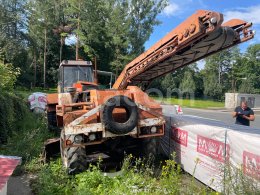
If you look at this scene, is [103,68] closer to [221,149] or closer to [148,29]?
[148,29]

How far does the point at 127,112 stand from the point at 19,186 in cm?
260

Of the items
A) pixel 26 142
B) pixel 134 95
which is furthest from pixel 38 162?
pixel 134 95

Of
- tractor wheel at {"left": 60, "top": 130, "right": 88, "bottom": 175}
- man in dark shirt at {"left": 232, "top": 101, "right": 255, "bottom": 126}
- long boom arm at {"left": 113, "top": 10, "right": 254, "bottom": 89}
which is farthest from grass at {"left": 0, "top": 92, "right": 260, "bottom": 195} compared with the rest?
man in dark shirt at {"left": 232, "top": 101, "right": 255, "bottom": 126}

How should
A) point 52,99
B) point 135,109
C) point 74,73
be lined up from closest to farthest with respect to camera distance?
1. point 135,109
2. point 52,99
3. point 74,73

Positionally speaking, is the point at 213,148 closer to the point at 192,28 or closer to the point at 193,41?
the point at 193,41

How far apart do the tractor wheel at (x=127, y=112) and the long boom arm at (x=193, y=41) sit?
4.61ft

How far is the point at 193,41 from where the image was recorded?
649 cm

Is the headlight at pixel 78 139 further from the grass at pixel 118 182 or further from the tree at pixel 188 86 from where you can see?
the tree at pixel 188 86

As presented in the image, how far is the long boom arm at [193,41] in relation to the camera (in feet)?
19.5

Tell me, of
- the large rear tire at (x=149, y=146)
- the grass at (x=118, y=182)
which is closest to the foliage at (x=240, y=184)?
the grass at (x=118, y=182)

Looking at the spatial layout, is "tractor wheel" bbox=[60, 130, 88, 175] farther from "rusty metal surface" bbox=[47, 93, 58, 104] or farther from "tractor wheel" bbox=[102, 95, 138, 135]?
"rusty metal surface" bbox=[47, 93, 58, 104]

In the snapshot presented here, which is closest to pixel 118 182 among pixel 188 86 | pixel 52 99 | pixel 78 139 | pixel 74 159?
pixel 74 159

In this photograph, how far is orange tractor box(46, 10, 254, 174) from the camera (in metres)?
6.37

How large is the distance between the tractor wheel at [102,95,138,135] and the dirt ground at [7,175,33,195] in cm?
192
